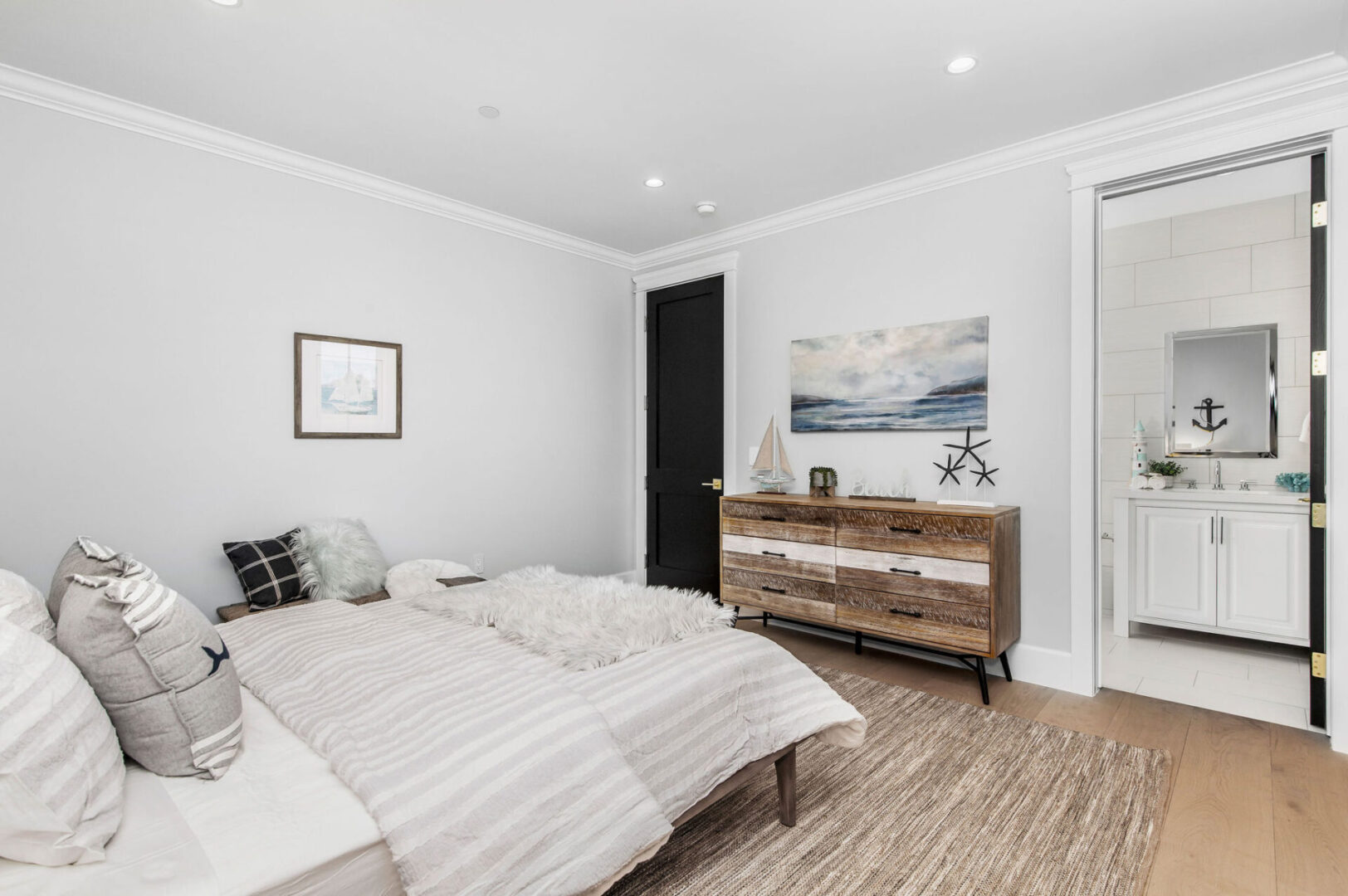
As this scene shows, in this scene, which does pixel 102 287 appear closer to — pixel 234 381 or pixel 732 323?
pixel 234 381

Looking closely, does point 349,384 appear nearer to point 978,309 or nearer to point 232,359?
point 232,359

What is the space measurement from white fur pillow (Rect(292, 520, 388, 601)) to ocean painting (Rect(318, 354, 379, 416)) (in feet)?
2.07

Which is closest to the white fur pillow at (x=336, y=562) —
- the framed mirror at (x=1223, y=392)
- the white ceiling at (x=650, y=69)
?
the white ceiling at (x=650, y=69)

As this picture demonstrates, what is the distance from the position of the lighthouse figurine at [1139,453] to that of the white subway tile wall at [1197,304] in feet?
0.26

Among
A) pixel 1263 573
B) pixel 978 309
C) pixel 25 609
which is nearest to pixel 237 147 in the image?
pixel 25 609

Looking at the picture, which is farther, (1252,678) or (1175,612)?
(1175,612)

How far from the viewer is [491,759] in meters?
1.34

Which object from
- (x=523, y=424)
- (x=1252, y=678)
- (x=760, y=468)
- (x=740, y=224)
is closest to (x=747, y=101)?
(x=740, y=224)

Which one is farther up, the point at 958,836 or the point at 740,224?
the point at 740,224

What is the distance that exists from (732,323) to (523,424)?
1.60 metres

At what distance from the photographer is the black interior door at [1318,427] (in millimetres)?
2654

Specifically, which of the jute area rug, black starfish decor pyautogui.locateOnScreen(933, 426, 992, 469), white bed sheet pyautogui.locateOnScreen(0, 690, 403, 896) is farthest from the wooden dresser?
white bed sheet pyautogui.locateOnScreen(0, 690, 403, 896)

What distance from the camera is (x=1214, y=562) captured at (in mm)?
3855

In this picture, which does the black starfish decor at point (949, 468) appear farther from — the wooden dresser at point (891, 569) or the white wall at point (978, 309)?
the wooden dresser at point (891, 569)
